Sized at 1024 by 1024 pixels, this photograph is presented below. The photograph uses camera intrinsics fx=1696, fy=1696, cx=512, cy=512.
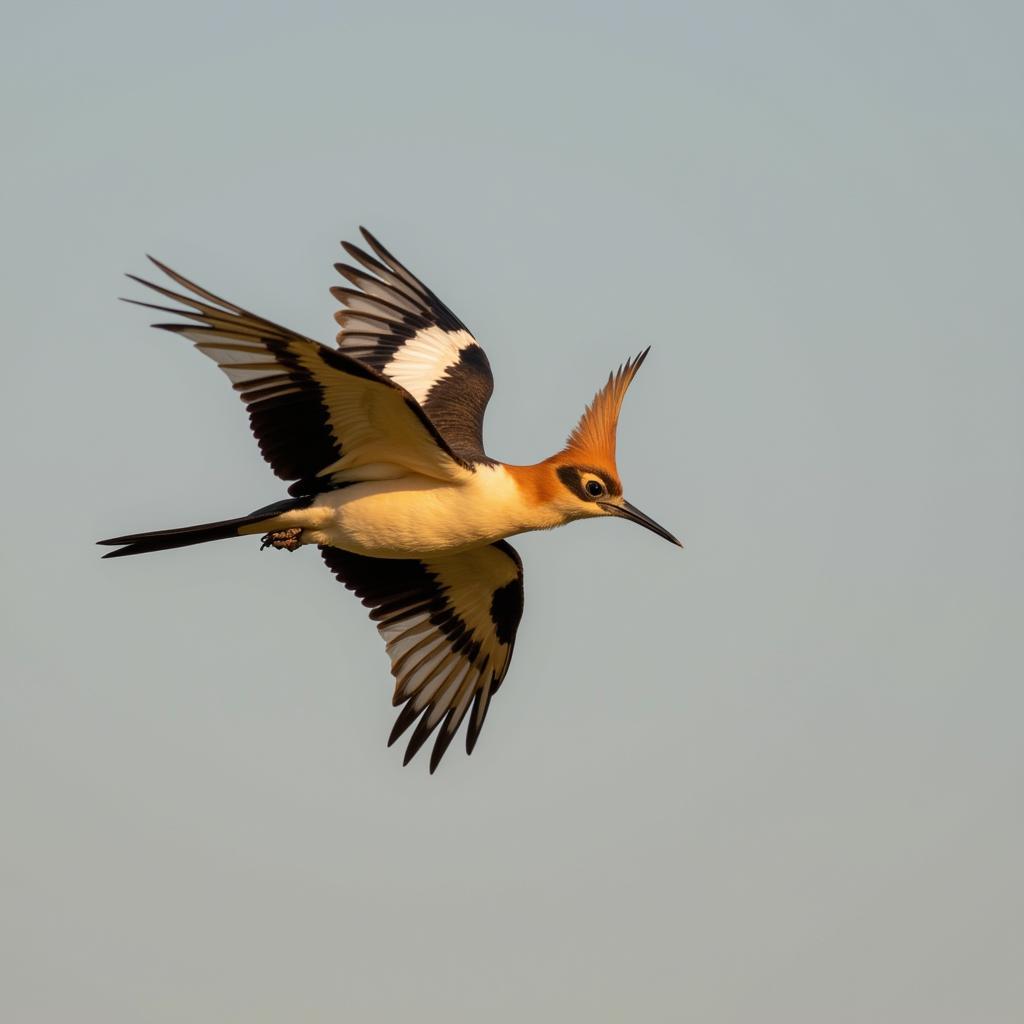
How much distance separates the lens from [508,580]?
14055 millimetres

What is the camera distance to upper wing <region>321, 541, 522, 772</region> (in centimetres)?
1402

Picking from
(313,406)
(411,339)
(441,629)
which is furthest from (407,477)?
(411,339)

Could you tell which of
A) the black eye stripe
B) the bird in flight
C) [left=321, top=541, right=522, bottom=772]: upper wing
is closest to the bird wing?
the bird in flight

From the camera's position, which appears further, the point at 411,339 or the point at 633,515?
the point at 411,339

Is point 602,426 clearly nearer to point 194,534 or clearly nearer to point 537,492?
point 537,492

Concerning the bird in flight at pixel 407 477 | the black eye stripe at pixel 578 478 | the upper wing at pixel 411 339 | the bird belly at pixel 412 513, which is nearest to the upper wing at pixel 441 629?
the bird in flight at pixel 407 477

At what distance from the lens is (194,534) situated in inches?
458

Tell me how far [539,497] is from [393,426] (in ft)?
4.23

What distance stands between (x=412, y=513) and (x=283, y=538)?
0.95 metres

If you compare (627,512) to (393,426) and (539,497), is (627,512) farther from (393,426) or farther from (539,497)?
(393,426)

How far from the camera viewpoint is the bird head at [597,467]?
12453 millimetres

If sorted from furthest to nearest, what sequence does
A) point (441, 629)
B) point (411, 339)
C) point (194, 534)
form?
point (411, 339), point (441, 629), point (194, 534)

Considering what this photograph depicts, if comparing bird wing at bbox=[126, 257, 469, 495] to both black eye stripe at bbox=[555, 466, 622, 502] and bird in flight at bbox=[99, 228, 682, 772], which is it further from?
black eye stripe at bbox=[555, 466, 622, 502]

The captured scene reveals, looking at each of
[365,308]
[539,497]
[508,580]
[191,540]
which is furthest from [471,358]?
[191,540]
